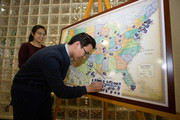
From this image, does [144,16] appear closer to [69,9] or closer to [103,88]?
[103,88]

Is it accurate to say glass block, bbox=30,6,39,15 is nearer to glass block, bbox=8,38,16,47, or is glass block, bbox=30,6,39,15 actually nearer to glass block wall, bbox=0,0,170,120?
glass block wall, bbox=0,0,170,120

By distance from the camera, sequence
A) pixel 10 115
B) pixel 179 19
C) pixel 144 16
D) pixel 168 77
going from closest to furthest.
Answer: pixel 168 77
pixel 144 16
pixel 179 19
pixel 10 115

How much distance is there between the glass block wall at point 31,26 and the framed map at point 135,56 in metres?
0.89

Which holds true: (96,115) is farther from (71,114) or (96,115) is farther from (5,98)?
(5,98)

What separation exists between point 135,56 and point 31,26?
1.86 meters

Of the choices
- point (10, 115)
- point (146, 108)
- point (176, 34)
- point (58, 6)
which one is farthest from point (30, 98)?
point (176, 34)

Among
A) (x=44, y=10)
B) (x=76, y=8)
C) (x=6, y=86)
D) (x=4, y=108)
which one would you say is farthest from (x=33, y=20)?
(x=4, y=108)

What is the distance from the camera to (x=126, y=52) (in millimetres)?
699

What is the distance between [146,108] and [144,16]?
0.59 m

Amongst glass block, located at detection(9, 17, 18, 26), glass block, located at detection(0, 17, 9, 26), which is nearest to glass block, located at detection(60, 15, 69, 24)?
glass block, located at detection(9, 17, 18, 26)

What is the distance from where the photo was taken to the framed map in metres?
0.54

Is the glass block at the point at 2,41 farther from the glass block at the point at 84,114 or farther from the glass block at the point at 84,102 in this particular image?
the glass block at the point at 84,114

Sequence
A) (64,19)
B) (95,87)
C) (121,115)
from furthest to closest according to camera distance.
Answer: (64,19), (121,115), (95,87)

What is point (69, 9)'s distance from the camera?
1.69 meters
